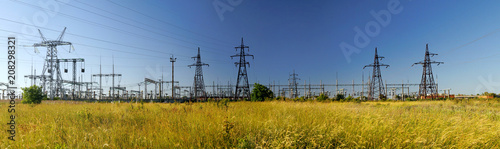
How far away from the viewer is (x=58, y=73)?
130ft

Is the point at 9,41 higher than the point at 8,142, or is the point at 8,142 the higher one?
the point at 9,41

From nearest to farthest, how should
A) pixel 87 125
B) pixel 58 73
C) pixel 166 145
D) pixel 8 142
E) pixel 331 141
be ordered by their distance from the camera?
pixel 166 145 → pixel 331 141 → pixel 8 142 → pixel 87 125 → pixel 58 73

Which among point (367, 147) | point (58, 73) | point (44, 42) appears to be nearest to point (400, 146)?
point (367, 147)

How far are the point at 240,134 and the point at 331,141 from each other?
1.85 meters

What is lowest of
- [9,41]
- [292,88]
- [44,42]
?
[292,88]

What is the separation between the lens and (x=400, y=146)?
159 inches

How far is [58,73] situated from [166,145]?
49.4 metres

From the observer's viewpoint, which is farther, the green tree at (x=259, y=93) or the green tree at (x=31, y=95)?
the green tree at (x=259, y=93)

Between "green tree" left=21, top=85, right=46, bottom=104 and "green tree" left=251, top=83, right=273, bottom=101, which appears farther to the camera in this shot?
"green tree" left=251, top=83, right=273, bottom=101

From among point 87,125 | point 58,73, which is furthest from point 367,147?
point 58,73

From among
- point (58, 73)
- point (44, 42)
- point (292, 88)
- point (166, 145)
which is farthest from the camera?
point (292, 88)

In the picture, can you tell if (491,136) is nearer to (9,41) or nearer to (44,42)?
(9,41)

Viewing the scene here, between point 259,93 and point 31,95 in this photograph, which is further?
point 259,93

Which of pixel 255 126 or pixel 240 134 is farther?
pixel 255 126
